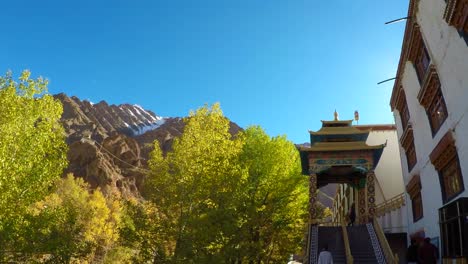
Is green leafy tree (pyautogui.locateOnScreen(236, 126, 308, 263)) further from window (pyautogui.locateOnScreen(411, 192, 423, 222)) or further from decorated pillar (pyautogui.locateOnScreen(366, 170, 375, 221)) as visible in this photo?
window (pyautogui.locateOnScreen(411, 192, 423, 222))

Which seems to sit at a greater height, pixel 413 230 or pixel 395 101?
pixel 395 101

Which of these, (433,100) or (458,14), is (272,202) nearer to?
(433,100)

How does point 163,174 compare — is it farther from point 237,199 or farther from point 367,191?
point 367,191

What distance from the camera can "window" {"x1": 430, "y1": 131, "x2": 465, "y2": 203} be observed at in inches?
484

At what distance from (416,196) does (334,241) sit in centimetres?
515

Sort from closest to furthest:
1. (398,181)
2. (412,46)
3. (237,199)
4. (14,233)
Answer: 1. (14,233)
2. (412,46)
3. (237,199)
4. (398,181)

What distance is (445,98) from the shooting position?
12.8 meters

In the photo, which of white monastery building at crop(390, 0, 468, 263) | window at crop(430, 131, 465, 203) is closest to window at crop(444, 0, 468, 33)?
white monastery building at crop(390, 0, 468, 263)

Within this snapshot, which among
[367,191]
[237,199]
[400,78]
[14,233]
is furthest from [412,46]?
[14,233]

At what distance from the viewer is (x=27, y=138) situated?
1443 centimetres

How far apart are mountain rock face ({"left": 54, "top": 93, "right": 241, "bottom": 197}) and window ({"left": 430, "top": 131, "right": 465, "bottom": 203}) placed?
25189 millimetres

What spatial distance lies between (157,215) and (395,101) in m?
14.2

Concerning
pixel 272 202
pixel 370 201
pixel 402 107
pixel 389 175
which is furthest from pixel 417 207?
pixel 389 175

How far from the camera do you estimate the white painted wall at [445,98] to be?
37.1 ft
